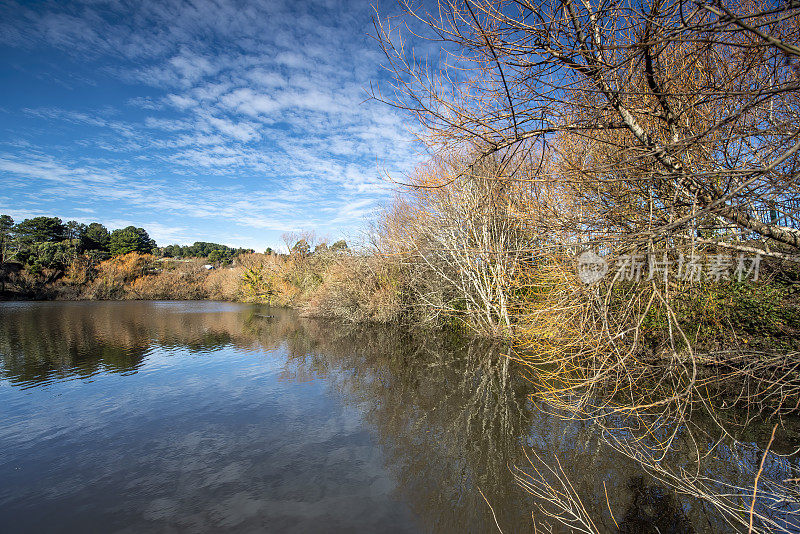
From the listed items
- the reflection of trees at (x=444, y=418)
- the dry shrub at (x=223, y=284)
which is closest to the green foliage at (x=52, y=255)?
the dry shrub at (x=223, y=284)

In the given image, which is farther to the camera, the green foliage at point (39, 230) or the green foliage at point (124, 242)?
the green foliage at point (124, 242)

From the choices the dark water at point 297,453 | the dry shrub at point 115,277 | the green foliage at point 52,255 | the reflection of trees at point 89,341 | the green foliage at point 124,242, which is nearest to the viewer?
the dark water at point 297,453

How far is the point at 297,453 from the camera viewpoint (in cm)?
541

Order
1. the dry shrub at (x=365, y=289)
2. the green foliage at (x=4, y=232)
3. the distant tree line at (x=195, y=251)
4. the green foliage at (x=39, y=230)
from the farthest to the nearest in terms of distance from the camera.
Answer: the distant tree line at (x=195, y=251), the green foliage at (x=39, y=230), the green foliage at (x=4, y=232), the dry shrub at (x=365, y=289)

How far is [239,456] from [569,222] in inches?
213

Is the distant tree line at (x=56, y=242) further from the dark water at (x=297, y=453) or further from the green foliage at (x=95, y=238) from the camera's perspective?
the dark water at (x=297, y=453)

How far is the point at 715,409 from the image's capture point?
22.1ft

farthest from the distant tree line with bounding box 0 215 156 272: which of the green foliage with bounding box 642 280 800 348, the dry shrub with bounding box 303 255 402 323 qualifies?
the green foliage with bounding box 642 280 800 348

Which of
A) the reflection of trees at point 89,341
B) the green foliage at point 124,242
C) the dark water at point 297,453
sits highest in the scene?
the green foliage at point 124,242

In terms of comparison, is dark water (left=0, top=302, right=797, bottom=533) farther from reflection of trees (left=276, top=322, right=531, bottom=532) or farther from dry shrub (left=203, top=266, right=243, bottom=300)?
dry shrub (left=203, top=266, right=243, bottom=300)

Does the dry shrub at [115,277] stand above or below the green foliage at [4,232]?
below

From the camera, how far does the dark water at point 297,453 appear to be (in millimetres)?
3955

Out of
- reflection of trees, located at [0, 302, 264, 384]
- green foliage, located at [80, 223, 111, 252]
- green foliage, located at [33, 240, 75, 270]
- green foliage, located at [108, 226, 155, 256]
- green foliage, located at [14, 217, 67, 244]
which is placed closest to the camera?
reflection of trees, located at [0, 302, 264, 384]

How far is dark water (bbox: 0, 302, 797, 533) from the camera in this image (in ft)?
13.0
